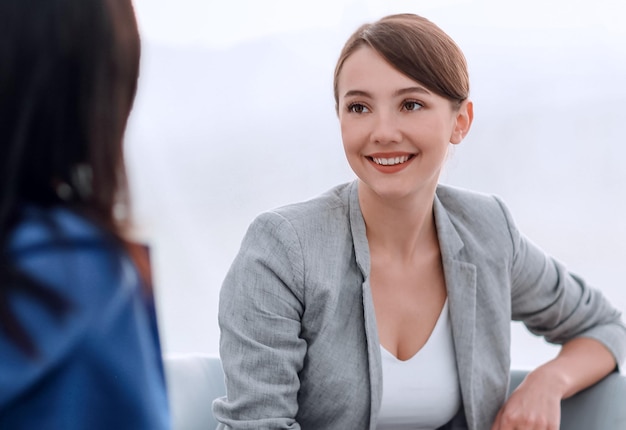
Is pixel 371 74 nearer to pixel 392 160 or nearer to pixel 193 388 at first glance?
pixel 392 160

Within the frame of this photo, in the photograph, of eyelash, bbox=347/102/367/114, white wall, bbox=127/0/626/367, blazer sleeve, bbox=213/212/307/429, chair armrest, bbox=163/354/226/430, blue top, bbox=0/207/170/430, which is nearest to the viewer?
blue top, bbox=0/207/170/430

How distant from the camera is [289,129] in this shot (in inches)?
80.4

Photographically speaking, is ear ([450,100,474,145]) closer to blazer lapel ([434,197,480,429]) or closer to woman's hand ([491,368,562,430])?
blazer lapel ([434,197,480,429])

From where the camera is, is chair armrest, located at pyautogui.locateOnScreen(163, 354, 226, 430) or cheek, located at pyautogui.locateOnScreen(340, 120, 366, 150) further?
chair armrest, located at pyautogui.locateOnScreen(163, 354, 226, 430)

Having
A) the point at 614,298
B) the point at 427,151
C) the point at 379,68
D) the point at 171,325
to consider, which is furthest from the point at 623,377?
the point at 171,325

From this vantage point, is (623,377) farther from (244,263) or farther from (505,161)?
(244,263)

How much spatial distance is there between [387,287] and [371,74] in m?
0.38

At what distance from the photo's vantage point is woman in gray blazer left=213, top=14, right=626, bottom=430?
1.32m

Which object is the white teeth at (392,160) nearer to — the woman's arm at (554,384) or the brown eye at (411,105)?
the brown eye at (411,105)

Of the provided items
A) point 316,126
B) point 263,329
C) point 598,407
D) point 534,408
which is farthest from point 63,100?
point 316,126

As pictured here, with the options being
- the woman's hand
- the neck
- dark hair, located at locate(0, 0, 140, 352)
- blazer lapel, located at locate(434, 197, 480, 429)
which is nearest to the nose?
the neck

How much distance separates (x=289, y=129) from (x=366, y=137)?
2.27 feet

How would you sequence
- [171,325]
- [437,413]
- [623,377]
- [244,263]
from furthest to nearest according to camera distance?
[171,325] < [623,377] < [437,413] < [244,263]

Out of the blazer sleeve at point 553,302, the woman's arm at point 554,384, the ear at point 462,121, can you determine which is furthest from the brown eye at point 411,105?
the woman's arm at point 554,384
